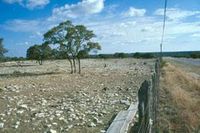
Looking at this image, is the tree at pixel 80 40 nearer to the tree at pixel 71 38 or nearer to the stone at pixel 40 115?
the tree at pixel 71 38

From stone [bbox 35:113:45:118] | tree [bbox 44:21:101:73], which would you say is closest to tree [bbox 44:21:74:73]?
tree [bbox 44:21:101:73]

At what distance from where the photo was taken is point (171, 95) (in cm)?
1745

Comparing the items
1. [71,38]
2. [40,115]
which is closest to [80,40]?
[71,38]

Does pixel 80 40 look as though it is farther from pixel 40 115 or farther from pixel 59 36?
pixel 40 115

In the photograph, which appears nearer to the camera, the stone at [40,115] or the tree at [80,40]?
the stone at [40,115]

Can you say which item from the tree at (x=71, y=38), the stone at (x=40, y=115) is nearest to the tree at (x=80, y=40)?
the tree at (x=71, y=38)

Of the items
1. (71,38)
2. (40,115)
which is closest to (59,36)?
(71,38)

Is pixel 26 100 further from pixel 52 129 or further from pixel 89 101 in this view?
pixel 52 129

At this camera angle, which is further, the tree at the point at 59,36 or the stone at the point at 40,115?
the tree at the point at 59,36

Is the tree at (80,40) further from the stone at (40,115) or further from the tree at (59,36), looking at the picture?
the stone at (40,115)

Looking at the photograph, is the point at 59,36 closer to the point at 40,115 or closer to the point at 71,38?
the point at 71,38

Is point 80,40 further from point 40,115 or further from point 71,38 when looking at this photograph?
point 40,115

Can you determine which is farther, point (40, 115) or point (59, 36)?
point (59, 36)

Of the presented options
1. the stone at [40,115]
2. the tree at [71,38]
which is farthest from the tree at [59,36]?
the stone at [40,115]
